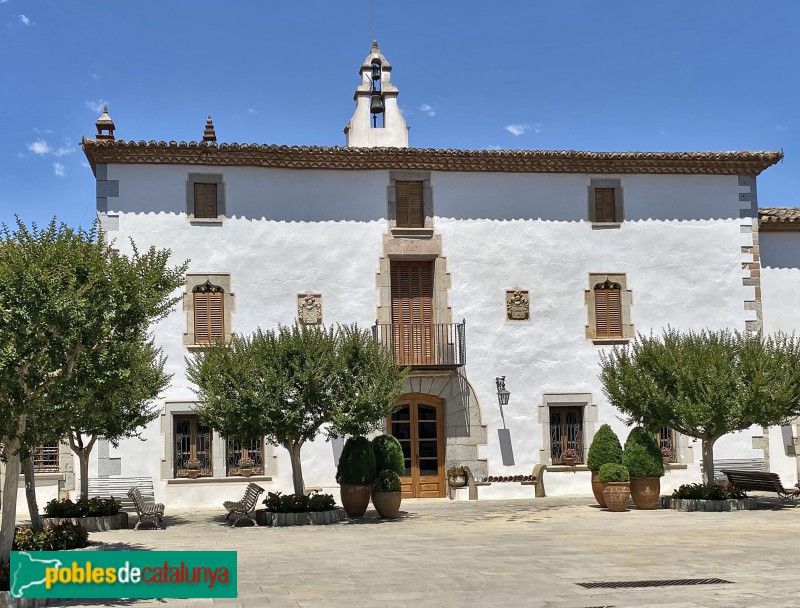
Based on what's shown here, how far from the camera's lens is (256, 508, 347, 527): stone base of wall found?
16625mm

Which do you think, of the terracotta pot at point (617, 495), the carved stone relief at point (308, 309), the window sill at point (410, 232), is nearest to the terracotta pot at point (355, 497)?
the carved stone relief at point (308, 309)

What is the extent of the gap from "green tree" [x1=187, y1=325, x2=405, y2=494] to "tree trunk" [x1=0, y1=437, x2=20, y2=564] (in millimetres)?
6401

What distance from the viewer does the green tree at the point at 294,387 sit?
1659 centimetres

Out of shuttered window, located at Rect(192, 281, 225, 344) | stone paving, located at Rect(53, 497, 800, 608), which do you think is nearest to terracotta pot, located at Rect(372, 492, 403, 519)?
stone paving, located at Rect(53, 497, 800, 608)

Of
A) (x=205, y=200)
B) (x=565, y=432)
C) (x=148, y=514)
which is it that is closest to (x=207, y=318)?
(x=205, y=200)

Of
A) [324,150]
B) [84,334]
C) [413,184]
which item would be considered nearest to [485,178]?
[413,184]

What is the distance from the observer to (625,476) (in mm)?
18203

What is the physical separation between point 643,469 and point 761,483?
93.7 inches

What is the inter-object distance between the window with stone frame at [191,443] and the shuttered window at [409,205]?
592cm

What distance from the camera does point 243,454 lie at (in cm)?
2041

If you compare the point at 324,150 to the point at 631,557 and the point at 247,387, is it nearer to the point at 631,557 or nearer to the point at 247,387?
the point at 247,387

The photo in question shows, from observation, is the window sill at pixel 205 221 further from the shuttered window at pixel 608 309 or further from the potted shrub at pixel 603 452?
the potted shrub at pixel 603 452

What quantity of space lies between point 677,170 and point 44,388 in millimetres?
16042

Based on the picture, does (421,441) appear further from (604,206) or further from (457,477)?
(604,206)
